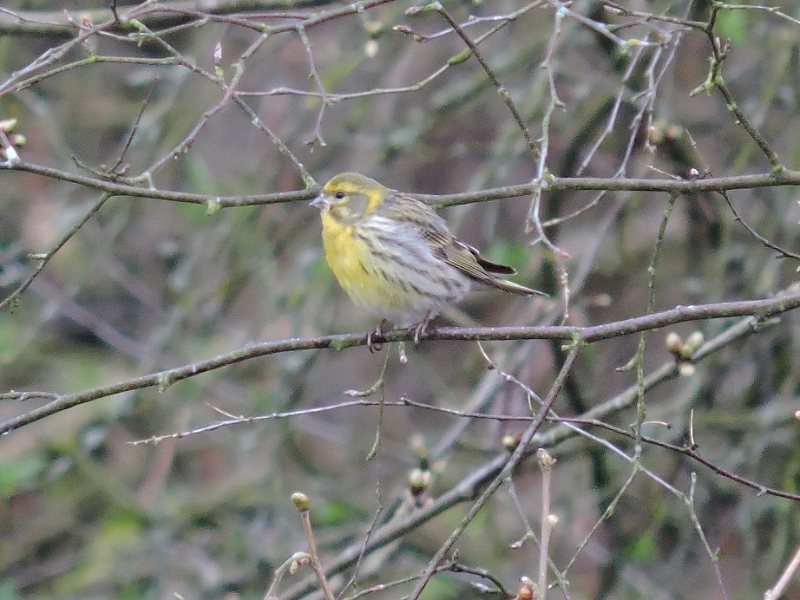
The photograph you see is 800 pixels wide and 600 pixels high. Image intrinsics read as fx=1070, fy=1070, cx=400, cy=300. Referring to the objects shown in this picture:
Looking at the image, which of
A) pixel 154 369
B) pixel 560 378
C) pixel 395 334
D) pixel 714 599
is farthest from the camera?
pixel 714 599

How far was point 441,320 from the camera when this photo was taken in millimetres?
6727

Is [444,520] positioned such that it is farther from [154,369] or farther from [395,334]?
[395,334]

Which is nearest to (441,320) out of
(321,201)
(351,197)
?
(351,197)

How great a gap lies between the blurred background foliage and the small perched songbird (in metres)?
0.41

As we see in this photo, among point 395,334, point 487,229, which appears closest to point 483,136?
point 487,229

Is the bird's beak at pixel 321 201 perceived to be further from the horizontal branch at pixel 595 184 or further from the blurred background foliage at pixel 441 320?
the horizontal branch at pixel 595 184

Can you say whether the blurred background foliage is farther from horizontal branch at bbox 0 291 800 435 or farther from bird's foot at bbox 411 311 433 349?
horizontal branch at bbox 0 291 800 435

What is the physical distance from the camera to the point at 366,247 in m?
4.78

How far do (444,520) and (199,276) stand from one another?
2593mm

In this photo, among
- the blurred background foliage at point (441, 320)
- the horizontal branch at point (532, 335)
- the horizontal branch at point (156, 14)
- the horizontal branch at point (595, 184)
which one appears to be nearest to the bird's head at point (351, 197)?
the blurred background foliage at point (441, 320)

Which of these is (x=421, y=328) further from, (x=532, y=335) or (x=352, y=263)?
(x=532, y=335)

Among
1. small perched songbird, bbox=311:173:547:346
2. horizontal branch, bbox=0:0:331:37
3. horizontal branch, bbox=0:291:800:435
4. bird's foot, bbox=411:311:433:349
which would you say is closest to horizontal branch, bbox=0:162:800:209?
horizontal branch, bbox=0:291:800:435

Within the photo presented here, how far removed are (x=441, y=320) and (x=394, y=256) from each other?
196 centimetres

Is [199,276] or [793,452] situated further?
[199,276]
